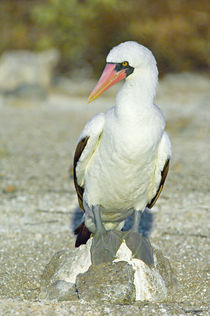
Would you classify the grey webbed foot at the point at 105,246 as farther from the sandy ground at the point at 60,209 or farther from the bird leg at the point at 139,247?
the sandy ground at the point at 60,209

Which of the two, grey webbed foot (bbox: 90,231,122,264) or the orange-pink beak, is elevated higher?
the orange-pink beak

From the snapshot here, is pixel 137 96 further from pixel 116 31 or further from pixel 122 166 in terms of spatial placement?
pixel 116 31

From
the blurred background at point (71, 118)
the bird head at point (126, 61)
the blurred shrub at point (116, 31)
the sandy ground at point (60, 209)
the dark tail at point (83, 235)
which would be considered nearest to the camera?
the bird head at point (126, 61)

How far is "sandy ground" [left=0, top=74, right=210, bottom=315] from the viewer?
338cm

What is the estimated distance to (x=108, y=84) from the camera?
343cm

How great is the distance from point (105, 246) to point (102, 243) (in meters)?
0.06

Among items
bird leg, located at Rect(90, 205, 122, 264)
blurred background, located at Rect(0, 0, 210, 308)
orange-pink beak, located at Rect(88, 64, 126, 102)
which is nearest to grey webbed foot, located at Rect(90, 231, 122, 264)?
bird leg, located at Rect(90, 205, 122, 264)

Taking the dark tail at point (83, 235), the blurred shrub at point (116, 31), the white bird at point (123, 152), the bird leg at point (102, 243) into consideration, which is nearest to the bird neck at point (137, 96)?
the white bird at point (123, 152)

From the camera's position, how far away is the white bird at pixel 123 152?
3.30 m

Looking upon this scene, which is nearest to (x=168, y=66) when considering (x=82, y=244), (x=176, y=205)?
(x=176, y=205)

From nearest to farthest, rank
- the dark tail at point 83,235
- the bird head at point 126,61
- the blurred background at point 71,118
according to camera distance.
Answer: the bird head at point 126,61 → the dark tail at point 83,235 → the blurred background at point 71,118

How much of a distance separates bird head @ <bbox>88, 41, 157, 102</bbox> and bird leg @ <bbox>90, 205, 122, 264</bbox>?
1.06m

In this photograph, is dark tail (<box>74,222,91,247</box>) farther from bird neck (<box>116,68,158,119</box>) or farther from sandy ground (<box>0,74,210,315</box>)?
bird neck (<box>116,68,158,119</box>)

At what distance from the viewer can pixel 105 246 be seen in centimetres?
363
